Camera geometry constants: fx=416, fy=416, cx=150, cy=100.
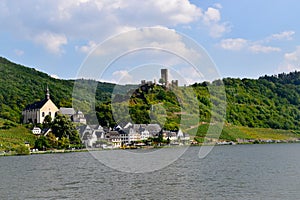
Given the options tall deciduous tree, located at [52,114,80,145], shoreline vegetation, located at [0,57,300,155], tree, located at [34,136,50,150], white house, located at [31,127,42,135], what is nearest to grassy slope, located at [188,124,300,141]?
shoreline vegetation, located at [0,57,300,155]

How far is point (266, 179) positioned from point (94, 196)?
1636cm

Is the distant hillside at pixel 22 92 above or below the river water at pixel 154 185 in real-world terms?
above

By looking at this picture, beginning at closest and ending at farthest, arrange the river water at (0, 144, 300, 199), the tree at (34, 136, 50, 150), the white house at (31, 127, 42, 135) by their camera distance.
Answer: the river water at (0, 144, 300, 199) → the tree at (34, 136, 50, 150) → the white house at (31, 127, 42, 135)

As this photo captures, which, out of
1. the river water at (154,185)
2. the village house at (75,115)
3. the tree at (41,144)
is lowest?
the river water at (154,185)

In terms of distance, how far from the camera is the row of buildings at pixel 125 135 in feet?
344

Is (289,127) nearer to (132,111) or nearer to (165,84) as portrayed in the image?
(165,84)

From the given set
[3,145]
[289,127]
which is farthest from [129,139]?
[289,127]

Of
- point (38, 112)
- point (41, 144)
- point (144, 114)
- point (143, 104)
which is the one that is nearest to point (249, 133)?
point (143, 104)

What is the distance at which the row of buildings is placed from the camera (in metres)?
105

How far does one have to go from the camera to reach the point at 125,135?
116 metres

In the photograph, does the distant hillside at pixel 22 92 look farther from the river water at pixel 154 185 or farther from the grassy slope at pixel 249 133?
the river water at pixel 154 185

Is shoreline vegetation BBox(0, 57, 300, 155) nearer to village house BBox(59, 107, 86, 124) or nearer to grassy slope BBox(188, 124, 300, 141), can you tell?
grassy slope BBox(188, 124, 300, 141)

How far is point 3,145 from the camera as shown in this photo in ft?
289

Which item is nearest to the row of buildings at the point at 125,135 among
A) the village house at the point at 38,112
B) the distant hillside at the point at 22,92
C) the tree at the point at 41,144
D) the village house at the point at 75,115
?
the village house at the point at 75,115
